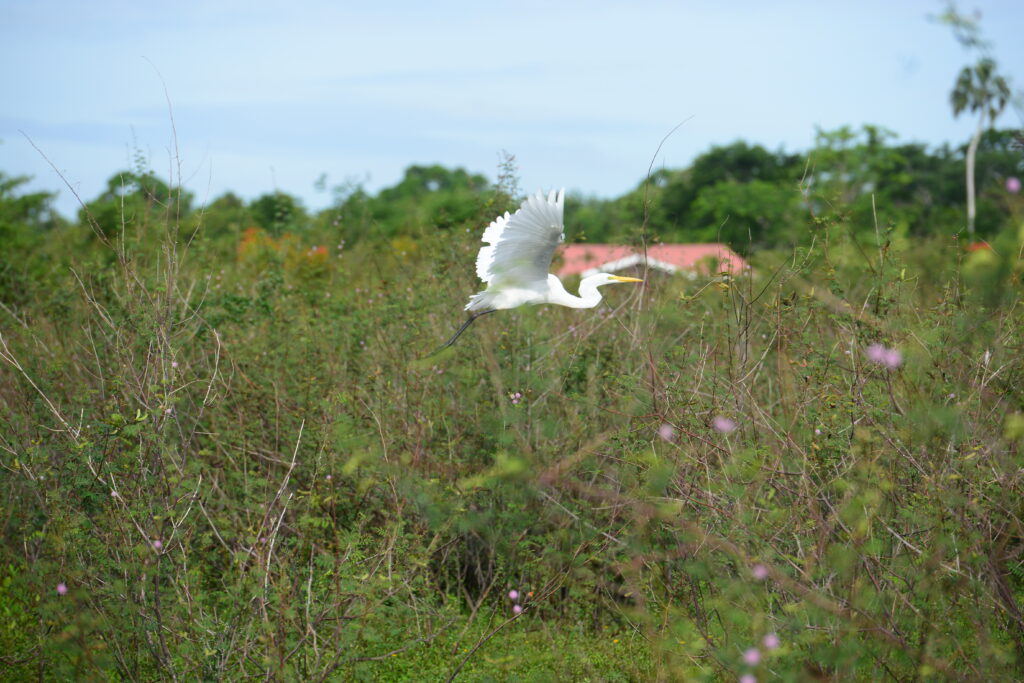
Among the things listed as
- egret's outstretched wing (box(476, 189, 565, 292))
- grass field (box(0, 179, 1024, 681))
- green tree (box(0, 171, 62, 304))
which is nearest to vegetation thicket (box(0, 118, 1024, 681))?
grass field (box(0, 179, 1024, 681))

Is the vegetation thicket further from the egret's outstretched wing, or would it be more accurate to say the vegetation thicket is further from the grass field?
the egret's outstretched wing

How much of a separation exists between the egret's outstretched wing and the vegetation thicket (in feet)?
1.17

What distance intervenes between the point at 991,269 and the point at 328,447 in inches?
99.9

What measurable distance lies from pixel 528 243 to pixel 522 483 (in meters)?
1.16

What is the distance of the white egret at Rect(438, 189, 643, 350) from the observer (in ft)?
12.3

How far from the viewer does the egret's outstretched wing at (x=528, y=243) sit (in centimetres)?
374

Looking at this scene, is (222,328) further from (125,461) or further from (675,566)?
(675,566)

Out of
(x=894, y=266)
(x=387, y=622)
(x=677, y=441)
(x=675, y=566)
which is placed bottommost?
(x=387, y=622)

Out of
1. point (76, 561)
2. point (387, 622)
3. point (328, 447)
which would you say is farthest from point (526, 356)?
point (76, 561)

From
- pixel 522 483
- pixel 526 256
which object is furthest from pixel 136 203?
pixel 522 483

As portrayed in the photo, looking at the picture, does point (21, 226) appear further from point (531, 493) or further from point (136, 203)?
point (531, 493)

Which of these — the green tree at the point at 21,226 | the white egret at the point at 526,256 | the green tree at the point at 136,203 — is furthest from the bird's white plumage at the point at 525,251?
the green tree at the point at 21,226

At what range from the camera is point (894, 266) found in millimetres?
4047

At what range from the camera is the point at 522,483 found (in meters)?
3.18
